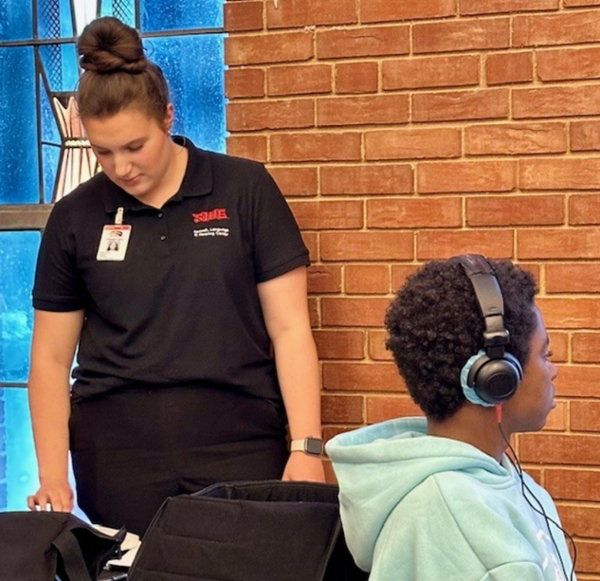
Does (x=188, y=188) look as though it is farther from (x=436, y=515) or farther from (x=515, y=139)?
(x=436, y=515)

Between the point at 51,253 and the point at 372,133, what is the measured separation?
820 mm

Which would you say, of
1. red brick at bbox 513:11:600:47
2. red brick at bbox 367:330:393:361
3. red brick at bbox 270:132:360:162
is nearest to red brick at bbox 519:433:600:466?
red brick at bbox 367:330:393:361

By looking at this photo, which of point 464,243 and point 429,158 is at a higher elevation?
point 429,158

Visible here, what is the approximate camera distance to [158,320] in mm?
1876

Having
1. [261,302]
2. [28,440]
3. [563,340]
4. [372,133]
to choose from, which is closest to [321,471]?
[261,302]

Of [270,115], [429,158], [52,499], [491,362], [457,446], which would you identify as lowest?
[52,499]

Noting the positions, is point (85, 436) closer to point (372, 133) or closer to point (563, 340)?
point (372, 133)

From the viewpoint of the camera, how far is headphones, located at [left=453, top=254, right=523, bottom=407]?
3.76 feet

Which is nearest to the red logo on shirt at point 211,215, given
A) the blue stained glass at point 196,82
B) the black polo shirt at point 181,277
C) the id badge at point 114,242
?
the black polo shirt at point 181,277

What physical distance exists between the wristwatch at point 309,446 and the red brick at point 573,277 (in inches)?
26.4

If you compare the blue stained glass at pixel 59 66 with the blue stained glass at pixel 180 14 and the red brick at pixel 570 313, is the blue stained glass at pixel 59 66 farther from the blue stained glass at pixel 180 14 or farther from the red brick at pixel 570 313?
the red brick at pixel 570 313

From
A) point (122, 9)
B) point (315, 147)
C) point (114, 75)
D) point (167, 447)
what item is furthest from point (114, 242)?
point (122, 9)

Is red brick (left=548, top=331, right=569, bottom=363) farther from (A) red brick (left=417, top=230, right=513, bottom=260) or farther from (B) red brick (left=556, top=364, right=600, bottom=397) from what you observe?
(A) red brick (left=417, top=230, right=513, bottom=260)

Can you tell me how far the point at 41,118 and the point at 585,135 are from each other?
1.56 metres
